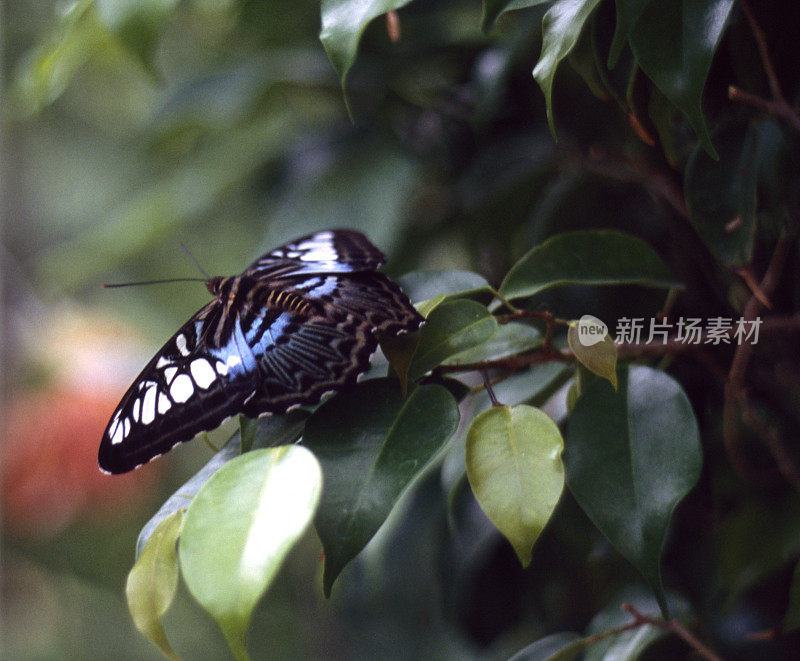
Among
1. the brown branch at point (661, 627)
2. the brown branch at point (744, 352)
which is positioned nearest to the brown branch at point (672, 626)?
the brown branch at point (661, 627)

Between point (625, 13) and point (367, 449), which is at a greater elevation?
point (625, 13)

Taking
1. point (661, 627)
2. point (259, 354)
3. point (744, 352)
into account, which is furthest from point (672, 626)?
point (259, 354)

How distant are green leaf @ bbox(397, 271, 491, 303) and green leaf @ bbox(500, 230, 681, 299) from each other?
0.6 inches

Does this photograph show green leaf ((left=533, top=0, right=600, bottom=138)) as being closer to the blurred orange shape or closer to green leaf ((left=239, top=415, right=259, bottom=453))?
green leaf ((left=239, top=415, right=259, bottom=453))

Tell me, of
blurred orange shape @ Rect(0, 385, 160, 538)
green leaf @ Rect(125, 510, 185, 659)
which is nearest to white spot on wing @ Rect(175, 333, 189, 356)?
green leaf @ Rect(125, 510, 185, 659)

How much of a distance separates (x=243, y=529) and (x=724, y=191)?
0.33 metres

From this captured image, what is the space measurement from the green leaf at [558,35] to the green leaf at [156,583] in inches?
9.3

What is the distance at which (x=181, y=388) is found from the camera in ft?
1.24

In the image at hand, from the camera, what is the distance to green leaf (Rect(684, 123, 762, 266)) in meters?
0.41

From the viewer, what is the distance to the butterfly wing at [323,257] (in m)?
0.43

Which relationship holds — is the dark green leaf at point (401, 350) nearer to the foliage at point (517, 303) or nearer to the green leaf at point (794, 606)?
the foliage at point (517, 303)

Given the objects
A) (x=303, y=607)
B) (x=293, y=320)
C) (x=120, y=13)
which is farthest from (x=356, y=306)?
(x=303, y=607)

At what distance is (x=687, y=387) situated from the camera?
20.4 inches

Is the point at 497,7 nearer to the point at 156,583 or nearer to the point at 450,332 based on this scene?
the point at 450,332
